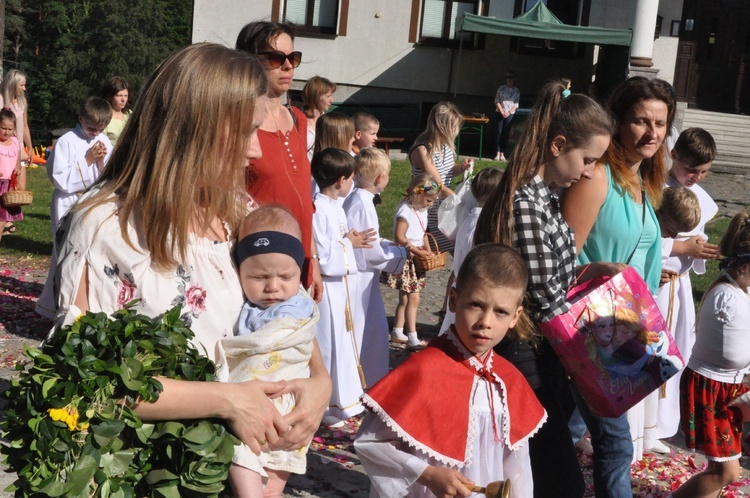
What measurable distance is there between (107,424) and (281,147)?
96.8 inches

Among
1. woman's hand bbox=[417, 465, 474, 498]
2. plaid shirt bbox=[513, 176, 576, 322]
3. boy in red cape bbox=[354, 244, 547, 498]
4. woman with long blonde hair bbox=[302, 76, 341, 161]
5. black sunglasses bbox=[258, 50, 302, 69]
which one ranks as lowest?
woman's hand bbox=[417, 465, 474, 498]

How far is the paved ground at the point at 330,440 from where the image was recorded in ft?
17.5

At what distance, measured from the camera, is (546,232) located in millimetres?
3795

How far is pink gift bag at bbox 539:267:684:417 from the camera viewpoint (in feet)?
12.3

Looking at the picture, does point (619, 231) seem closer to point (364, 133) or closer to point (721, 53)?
point (364, 133)

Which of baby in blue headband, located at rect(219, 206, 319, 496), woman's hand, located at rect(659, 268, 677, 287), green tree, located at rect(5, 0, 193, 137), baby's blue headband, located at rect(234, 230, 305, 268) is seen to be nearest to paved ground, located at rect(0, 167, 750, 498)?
woman's hand, located at rect(659, 268, 677, 287)

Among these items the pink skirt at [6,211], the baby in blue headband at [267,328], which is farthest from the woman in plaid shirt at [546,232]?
the pink skirt at [6,211]

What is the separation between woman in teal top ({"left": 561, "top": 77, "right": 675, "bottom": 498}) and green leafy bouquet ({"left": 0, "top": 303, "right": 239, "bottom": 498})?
84.3 inches

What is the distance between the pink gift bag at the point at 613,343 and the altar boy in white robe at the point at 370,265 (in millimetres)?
3046

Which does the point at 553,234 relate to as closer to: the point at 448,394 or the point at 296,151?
the point at 448,394

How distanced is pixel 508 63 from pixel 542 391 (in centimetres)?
2072

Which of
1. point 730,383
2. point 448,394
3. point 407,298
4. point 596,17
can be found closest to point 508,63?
point 596,17

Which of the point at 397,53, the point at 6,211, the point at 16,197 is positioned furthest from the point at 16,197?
the point at 397,53

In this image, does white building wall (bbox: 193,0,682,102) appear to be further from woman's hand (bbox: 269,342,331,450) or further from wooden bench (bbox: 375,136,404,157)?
woman's hand (bbox: 269,342,331,450)
